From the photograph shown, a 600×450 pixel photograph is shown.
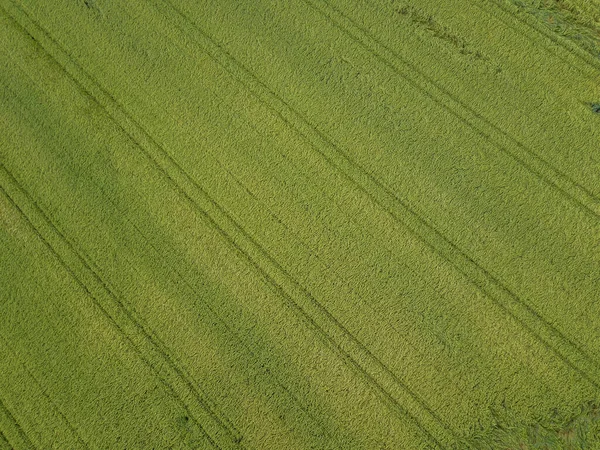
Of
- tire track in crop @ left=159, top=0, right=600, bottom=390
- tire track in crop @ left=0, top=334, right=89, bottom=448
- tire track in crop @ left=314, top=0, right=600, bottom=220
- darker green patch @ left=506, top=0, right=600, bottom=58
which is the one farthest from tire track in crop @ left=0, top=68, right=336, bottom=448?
darker green patch @ left=506, top=0, right=600, bottom=58

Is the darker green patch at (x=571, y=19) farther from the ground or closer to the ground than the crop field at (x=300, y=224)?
farther from the ground

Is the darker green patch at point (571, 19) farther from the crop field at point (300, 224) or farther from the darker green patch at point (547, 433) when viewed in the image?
the darker green patch at point (547, 433)

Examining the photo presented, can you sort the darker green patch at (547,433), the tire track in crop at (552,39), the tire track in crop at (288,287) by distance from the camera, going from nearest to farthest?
the darker green patch at (547,433), the tire track in crop at (288,287), the tire track in crop at (552,39)

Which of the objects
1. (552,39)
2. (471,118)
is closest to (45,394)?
(471,118)

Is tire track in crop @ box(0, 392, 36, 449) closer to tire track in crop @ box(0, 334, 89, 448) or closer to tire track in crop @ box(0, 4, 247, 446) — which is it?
tire track in crop @ box(0, 334, 89, 448)

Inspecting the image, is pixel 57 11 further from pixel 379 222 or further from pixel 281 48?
pixel 379 222

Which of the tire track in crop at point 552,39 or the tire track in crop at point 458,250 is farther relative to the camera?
the tire track in crop at point 552,39

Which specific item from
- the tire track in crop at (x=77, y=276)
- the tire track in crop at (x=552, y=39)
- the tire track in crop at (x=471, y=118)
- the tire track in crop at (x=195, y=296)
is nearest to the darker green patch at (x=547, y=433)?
the tire track in crop at (x=195, y=296)

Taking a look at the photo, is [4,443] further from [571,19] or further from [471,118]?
[571,19]
